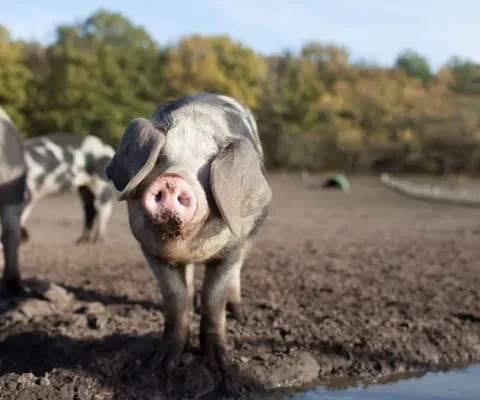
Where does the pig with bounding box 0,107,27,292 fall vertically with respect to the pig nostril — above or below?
below

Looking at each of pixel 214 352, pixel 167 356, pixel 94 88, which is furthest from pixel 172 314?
pixel 94 88

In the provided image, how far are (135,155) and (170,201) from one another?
24.2 inches

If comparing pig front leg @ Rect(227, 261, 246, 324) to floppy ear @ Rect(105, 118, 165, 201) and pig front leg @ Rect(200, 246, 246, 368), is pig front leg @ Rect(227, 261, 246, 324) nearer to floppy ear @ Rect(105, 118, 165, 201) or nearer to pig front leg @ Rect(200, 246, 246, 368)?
pig front leg @ Rect(200, 246, 246, 368)

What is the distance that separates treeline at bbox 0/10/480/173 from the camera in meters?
39.5

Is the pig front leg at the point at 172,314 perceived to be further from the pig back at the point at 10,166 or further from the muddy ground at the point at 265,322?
the pig back at the point at 10,166

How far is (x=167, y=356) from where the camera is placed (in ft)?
14.9

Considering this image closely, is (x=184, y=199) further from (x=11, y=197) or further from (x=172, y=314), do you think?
(x=11, y=197)

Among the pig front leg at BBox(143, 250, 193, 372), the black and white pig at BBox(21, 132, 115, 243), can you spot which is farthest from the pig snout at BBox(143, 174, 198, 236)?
the black and white pig at BBox(21, 132, 115, 243)

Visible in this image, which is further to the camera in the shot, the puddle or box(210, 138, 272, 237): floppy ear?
the puddle

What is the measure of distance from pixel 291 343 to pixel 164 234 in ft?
6.62

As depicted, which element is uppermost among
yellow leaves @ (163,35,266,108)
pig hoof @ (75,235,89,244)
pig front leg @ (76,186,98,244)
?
yellow leaves @ (163,35,266,108)

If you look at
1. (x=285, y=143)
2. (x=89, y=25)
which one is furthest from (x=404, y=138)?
(x=89, y=25)

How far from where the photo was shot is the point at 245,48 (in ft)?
159

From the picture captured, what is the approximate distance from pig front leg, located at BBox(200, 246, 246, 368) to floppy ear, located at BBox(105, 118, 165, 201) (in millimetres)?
869
